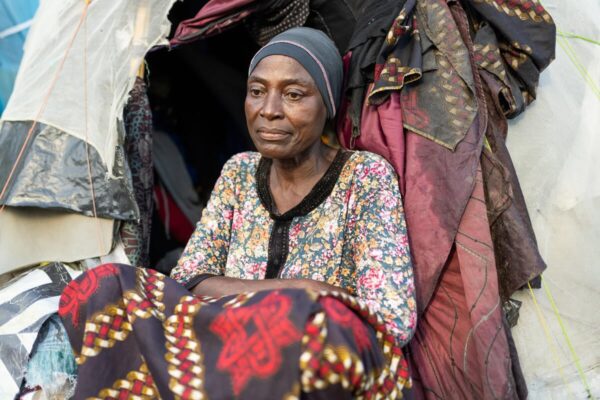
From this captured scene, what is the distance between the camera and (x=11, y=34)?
366 cm

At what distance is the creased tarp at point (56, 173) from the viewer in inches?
99.8

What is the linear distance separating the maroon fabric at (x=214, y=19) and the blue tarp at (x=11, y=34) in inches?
52.1

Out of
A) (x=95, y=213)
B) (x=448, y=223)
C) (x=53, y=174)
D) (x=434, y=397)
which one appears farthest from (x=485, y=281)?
(x=53, y=174)

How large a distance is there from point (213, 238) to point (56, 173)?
0.66m

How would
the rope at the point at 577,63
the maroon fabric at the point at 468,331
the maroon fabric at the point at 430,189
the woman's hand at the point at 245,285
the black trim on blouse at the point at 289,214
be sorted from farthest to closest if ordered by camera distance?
the rope at the point at 577,63
the black trim on blouse at the point at 289,214
the maroon fabric at the point at 430,189
the maroon fabric at the point at 468,331
the woman's hand at the point at 245,285

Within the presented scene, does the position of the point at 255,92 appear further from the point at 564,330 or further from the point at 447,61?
the point at 564,330

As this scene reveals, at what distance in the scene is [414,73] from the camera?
2381 millimetres

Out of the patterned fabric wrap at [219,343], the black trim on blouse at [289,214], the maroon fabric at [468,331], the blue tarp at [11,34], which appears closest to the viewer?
the patterned fabric wrap at [219,343]

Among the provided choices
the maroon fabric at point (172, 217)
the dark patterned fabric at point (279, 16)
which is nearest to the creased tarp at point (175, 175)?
the maroon fabric at point (172, 217)

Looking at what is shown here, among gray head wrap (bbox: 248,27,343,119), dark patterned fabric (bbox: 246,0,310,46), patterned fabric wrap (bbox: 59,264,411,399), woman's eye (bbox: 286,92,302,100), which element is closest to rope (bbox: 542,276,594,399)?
patterned fabric wrap (bbox: 59,264,411,399)

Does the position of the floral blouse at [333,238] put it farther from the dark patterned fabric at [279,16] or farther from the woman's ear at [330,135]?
the dark patterned fabric at [279,16]

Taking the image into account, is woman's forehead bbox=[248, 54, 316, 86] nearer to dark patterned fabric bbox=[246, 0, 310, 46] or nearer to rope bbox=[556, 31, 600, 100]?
dark patterned fabric bbox=[246, 0, 310, 46]

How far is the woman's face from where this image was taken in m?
2.31

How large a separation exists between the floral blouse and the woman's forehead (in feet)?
1.15
